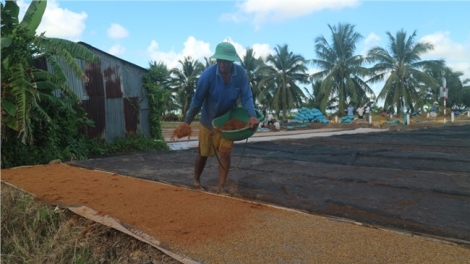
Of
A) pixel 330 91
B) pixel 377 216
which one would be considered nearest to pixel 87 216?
pixel 377 216

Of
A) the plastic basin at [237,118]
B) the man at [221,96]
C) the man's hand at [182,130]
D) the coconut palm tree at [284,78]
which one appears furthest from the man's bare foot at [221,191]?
the coconut palm tree at [284,78]

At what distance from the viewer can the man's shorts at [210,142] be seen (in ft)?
13.1

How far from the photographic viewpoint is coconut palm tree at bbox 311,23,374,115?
29594mm

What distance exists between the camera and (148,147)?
10.2m

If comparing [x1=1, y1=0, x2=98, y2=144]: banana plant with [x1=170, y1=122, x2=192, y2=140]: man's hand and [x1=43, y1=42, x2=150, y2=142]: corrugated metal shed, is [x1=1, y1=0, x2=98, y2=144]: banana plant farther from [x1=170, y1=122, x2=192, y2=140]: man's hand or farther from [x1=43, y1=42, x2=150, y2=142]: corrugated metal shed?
[x1=170, y1=122, x2=192, y2=140]: man's hand

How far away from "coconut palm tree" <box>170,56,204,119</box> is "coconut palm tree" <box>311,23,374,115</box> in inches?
464

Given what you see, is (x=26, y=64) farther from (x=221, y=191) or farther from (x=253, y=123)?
(x=253, y=123)

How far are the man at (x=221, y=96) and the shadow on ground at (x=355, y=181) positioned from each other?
45 centimetres

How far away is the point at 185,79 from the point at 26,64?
31.3 meters

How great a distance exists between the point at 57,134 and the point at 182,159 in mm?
2887

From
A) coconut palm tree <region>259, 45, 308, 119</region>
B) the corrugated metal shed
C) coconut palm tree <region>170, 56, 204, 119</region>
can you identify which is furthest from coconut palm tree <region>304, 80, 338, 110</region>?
the corrugated metal shed

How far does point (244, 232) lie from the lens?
8.44 ft

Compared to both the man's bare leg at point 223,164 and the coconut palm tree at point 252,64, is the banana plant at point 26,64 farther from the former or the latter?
the coconut palm tree at point 252,64

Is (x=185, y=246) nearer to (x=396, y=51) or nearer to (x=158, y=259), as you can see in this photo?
(x=158, y=259)
